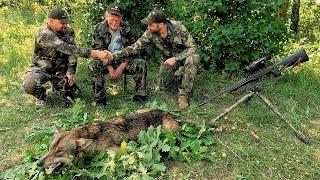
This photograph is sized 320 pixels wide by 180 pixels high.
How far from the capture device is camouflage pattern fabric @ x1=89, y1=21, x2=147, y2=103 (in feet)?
21.9

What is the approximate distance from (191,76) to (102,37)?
1.61 m

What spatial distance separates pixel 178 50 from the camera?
713 cm

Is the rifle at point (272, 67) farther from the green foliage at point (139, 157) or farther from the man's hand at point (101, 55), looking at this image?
the man's hand at point (101, 55)

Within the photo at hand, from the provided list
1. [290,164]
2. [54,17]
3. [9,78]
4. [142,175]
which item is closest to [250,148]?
[290,164]

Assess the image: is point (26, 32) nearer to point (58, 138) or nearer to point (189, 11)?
point (189, 11)

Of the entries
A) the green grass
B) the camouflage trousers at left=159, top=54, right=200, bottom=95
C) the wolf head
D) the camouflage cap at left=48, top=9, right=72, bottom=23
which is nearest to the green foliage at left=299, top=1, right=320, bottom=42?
the green grass

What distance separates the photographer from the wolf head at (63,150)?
4383 mm

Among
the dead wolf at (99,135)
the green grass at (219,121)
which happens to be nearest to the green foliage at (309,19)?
the green grass at (219,121)

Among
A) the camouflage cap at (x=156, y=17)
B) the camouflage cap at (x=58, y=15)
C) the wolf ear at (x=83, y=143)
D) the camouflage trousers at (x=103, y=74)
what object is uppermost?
the camouflage cap at (x=156, y=17)

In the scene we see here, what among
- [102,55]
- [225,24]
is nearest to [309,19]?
[225,24]

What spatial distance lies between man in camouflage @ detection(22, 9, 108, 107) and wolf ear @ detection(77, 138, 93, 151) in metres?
2.16

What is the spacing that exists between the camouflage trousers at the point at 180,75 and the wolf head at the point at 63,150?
102 inches

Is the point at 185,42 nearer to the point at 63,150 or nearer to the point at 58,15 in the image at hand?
the point at 58,15

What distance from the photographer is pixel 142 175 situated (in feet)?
15.3
